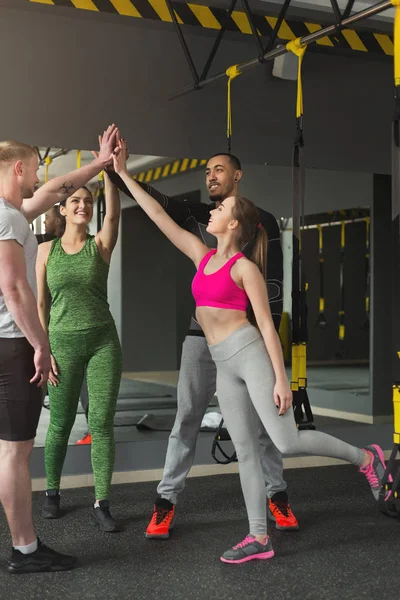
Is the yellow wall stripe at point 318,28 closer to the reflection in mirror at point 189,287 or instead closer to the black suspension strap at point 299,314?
the reflection in mirror at point 189,287

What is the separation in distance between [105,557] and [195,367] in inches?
35.5

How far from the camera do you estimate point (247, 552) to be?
3.29m

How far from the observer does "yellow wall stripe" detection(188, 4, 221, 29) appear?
5344 mm

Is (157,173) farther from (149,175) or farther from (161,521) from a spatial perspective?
(161,521)

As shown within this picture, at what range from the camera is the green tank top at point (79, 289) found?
3844 mm

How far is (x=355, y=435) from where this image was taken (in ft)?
18.6

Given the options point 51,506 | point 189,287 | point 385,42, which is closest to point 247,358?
point 51,506

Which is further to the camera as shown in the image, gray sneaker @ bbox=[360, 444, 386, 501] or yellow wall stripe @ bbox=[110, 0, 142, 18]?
yellow wall stripe @ bbox=[110, 0, 142, 18]

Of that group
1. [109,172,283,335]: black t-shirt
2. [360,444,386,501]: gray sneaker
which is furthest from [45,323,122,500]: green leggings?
[360,444,386,501]: gray sneaker

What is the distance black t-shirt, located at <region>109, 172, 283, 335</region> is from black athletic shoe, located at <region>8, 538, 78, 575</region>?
44.8 inches

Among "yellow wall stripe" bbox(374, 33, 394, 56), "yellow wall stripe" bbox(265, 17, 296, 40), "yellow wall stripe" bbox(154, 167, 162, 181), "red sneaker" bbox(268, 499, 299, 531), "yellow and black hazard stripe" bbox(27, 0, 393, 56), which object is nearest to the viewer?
"red sneaker" bbox(268, 499, 299, 531)

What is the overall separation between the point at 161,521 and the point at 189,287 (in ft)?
26.7

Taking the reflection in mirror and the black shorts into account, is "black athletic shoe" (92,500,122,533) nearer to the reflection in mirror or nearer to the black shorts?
the black shorts

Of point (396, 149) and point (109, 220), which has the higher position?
point (396, 149)
